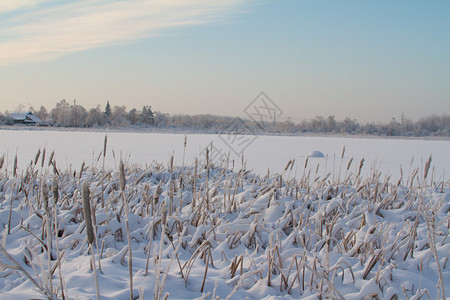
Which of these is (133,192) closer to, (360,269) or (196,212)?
(196,212)

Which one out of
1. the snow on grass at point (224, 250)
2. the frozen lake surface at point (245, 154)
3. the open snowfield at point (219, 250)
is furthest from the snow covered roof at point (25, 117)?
the snow on grass at point (224, 250)

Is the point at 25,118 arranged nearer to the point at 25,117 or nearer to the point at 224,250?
the point at 25,117

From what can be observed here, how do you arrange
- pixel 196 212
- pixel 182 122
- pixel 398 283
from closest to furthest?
pixel 398 283
pixel 196 212
pixel 182 122

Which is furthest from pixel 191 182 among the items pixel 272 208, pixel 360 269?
pixel 360 269

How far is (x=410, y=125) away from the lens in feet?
129

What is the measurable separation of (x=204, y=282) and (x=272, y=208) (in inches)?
59.5

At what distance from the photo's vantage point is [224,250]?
7.74 ft

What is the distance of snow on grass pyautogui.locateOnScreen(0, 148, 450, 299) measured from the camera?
5.07 ft

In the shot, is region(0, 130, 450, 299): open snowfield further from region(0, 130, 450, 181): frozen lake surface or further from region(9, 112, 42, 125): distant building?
region(9, 112, 42, 125): distant building

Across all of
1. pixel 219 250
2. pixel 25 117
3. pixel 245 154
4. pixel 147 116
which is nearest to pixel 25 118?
pixel 25 117

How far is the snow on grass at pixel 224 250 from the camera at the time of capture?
155 centimetres

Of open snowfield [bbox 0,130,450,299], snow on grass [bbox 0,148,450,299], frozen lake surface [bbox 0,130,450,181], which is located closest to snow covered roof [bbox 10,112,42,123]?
frozen lake surface [bbox 0,130,450,181]

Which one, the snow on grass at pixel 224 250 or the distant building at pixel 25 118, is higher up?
the distant building at pixel 25 118

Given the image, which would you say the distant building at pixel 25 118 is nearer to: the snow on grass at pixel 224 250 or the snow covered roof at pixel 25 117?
the snow covered roof at pixel 25 117
